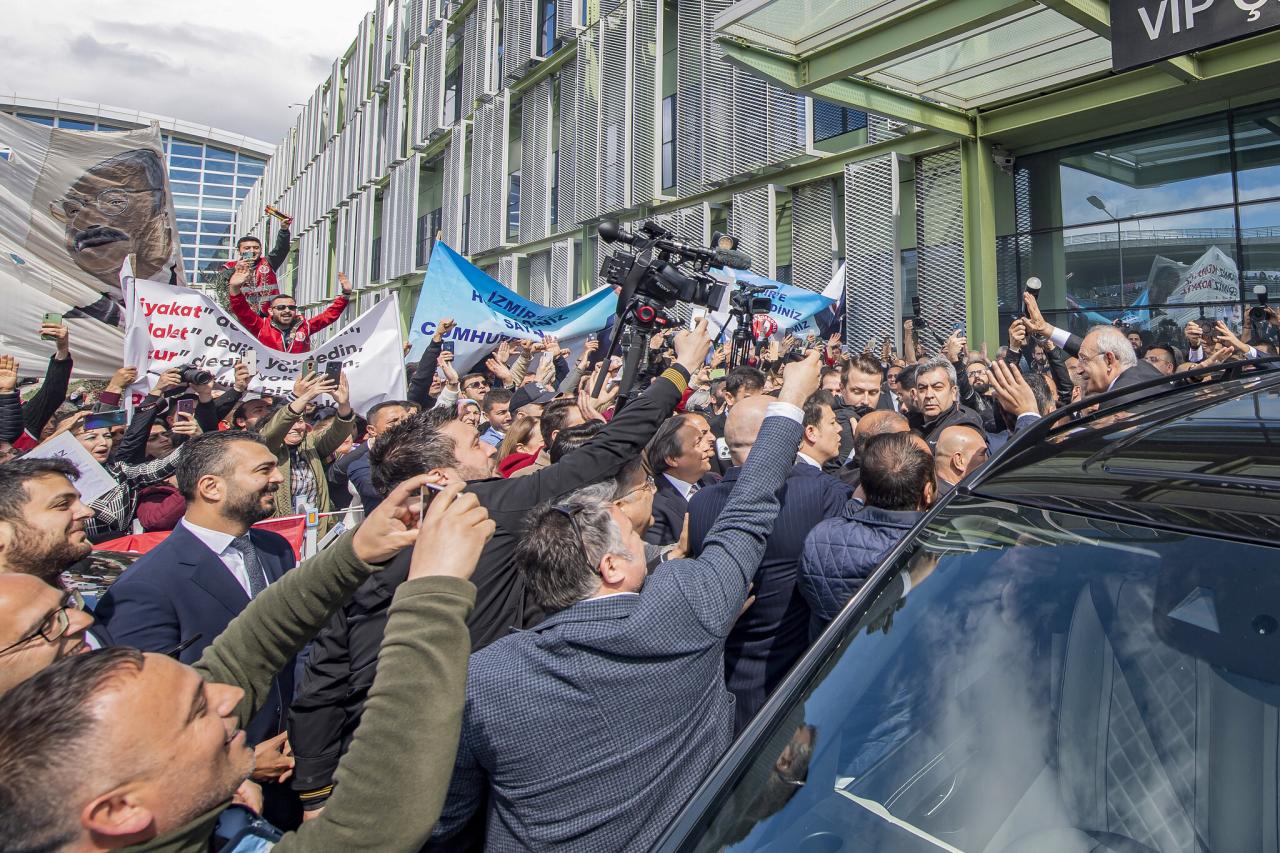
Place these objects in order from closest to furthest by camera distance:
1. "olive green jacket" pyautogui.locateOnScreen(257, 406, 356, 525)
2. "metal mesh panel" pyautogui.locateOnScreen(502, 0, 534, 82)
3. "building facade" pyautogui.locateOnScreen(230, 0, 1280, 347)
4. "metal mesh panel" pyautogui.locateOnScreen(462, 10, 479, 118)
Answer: "olive green jacket" pyautogui.locateOnScreen(257, 406, 356, 525) → "building facade" pyautogui.locateOnScreen(230, 0, 1280, 347) → "metal mesh panel" pyautogui.locateOnScreen(502, 0, 534, 82) → "metal mesh panel" pyautogui.locateOnScreen(462, 10, 479, 118)

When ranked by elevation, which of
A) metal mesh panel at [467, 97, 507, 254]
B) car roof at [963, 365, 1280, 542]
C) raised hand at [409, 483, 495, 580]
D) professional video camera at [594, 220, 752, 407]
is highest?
metal mesh panel at [467, 97, 507, 254]

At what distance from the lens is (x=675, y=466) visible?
13.2 ft

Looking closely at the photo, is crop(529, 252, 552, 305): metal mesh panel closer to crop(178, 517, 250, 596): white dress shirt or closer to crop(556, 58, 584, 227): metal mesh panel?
crop(556, 58, 584, 227): metal mesh panel

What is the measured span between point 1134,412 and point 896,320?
35.3ft

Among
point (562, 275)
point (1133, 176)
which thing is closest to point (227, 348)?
point (1133, 176)

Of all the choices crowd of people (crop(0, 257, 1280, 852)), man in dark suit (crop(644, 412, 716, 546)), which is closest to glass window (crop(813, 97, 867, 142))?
crowd of people (crop(0, 257, 1280, 852))

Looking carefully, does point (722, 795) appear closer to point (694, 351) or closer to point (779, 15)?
point (694, 351)

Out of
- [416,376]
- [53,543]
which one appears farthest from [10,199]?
[53,543]

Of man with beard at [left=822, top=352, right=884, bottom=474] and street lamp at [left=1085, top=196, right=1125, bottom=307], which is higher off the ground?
street lamp at [left=1085, top=196, right=1125, bottom=307]

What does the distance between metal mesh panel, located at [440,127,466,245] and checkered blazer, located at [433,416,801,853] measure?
76.5 feet

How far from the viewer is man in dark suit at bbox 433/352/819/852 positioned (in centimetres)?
175

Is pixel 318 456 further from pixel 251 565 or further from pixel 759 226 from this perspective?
pixel 759 226

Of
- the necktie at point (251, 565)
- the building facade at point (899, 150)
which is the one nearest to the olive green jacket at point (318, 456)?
the necktie at point (251, 565)

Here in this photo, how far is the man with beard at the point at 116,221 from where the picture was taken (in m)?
7.54
